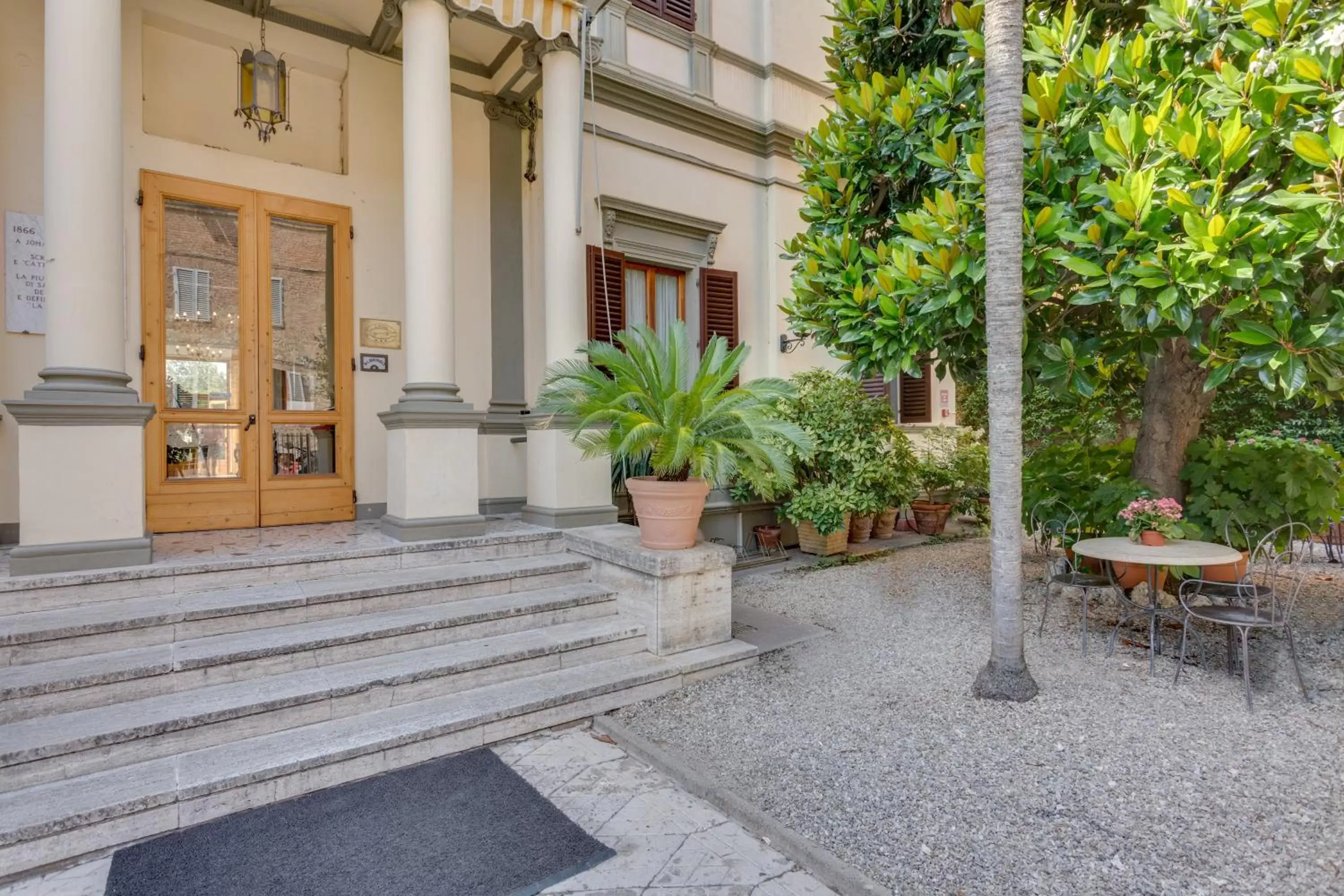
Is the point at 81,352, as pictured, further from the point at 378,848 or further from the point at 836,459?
the point at 836,459

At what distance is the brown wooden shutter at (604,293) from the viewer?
22.3 feet

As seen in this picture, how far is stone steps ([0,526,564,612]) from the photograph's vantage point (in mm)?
3473

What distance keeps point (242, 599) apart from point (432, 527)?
1301mm

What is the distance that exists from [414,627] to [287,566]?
3.17 feet

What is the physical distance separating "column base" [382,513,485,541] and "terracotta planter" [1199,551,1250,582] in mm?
5512

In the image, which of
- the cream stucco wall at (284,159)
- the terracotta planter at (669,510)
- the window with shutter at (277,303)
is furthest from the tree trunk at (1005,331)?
the window with shutter at (277,303)

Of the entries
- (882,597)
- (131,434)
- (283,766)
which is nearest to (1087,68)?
(882,597)

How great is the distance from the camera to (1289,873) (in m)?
2.29

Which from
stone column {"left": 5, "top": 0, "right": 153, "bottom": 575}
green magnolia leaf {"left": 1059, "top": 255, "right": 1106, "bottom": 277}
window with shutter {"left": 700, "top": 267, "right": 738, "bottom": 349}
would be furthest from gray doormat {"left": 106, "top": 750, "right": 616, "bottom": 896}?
window with shutter {"left": 700, "top": 267, "right": 738, "bottom": 349}

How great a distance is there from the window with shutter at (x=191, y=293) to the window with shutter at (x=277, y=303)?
43 cm

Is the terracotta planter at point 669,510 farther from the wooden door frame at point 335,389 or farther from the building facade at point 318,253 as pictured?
the wooden door frame at point 335,389

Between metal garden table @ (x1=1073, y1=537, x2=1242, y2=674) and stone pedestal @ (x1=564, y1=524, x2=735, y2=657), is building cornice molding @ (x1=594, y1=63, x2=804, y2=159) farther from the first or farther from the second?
metal garden table @ (x1=1073, y1=537, x2=1242, y2=674)

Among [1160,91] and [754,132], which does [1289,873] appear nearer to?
[1160,91]

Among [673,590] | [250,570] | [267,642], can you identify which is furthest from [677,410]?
[250,570]
